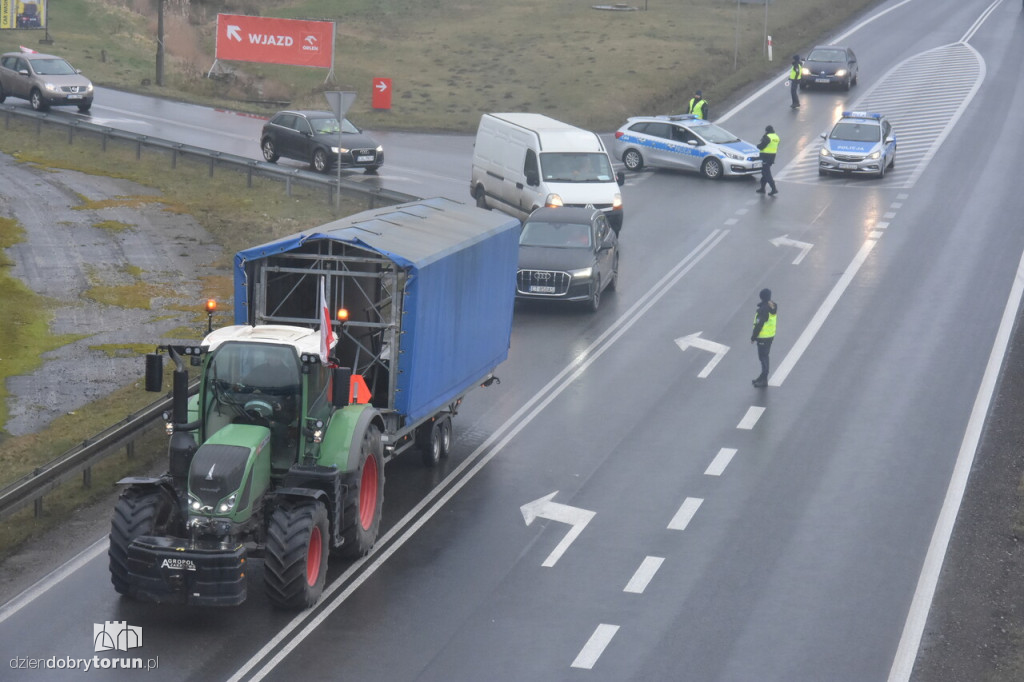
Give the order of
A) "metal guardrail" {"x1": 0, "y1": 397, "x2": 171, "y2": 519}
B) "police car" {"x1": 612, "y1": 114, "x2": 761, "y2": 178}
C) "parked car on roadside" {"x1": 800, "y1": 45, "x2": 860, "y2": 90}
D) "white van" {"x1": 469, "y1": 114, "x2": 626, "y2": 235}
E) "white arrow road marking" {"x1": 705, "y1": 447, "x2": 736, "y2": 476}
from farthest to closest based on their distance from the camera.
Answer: "parked car on roadside" {"x1": 800, "y1": 45, "x2": 860, "y2": 90}
"police car" {"x1": 612, "y1": 114, "x2": 761, "y2": 178}
"white van" {"x1": 469, "y1": 114, "x2": 626, "y2": 235}
"white arrow road marking" {"x1": 705, "y1": 447, "x2": 736, "y2": 476}
"metal guardrail" {"x1": 0, "y1": 397, "x2": 171, "y2": 519}

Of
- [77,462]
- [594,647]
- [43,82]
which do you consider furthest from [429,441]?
[43,82]

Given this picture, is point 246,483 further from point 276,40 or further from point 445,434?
point 276,40

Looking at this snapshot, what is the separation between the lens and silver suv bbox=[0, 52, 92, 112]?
4462 cm

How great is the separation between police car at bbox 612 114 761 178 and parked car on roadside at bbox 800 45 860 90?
11.6m

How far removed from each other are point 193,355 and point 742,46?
47937 millimetres

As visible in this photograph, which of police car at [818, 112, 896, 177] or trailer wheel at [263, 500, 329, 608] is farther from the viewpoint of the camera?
police car at [818, 112, 896, 177]

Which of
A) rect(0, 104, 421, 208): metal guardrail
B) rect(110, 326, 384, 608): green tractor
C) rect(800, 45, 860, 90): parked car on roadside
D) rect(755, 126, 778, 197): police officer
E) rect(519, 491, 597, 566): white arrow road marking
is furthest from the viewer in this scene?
rect(800, 45, 860, 90): parked car on roadside

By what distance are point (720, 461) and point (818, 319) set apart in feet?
25.2

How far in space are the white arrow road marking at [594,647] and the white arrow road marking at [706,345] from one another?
32.9ft

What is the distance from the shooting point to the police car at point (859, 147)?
3706 cm

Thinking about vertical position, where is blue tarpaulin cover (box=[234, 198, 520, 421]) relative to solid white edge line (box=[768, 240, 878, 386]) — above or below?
above

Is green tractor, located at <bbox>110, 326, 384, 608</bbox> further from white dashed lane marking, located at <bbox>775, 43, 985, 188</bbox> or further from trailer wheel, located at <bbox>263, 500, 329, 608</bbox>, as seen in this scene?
white dashed lane marking, located at <bbox>775, 43, 985, 188</bbox>

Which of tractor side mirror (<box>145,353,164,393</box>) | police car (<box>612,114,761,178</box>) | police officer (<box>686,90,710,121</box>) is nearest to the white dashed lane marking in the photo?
police car (<box>612,114,761,178</box>)

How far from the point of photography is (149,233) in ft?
102
